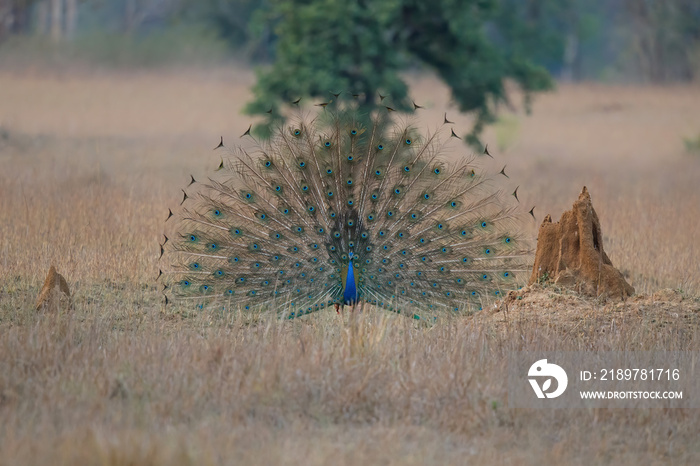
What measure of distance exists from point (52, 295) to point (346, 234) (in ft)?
8.68

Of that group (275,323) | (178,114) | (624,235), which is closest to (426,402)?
(275,323)

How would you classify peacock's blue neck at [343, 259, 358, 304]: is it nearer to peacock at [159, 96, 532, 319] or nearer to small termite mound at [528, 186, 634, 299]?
peacock at [159, 96, 532, 319]

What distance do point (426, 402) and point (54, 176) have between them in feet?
35.1

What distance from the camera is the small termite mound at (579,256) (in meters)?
8.73

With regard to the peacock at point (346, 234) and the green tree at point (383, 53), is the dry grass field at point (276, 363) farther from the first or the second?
the green tree at point (383, 53)

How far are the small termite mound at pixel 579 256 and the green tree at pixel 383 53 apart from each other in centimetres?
1018

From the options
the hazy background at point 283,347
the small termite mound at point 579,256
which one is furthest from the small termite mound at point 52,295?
the small termite mound at point 579,256

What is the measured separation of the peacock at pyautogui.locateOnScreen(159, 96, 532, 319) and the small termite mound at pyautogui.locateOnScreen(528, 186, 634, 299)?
0.33 meters

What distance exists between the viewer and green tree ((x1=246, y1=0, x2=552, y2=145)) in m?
18.8

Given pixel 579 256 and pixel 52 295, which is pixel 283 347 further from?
pixel 579 256

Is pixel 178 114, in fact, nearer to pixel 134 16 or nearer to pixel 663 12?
pixel 663 12

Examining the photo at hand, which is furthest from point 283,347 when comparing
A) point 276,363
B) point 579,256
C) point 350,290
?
point 579,256

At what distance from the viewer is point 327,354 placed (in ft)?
22.6

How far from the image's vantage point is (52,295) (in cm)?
864
